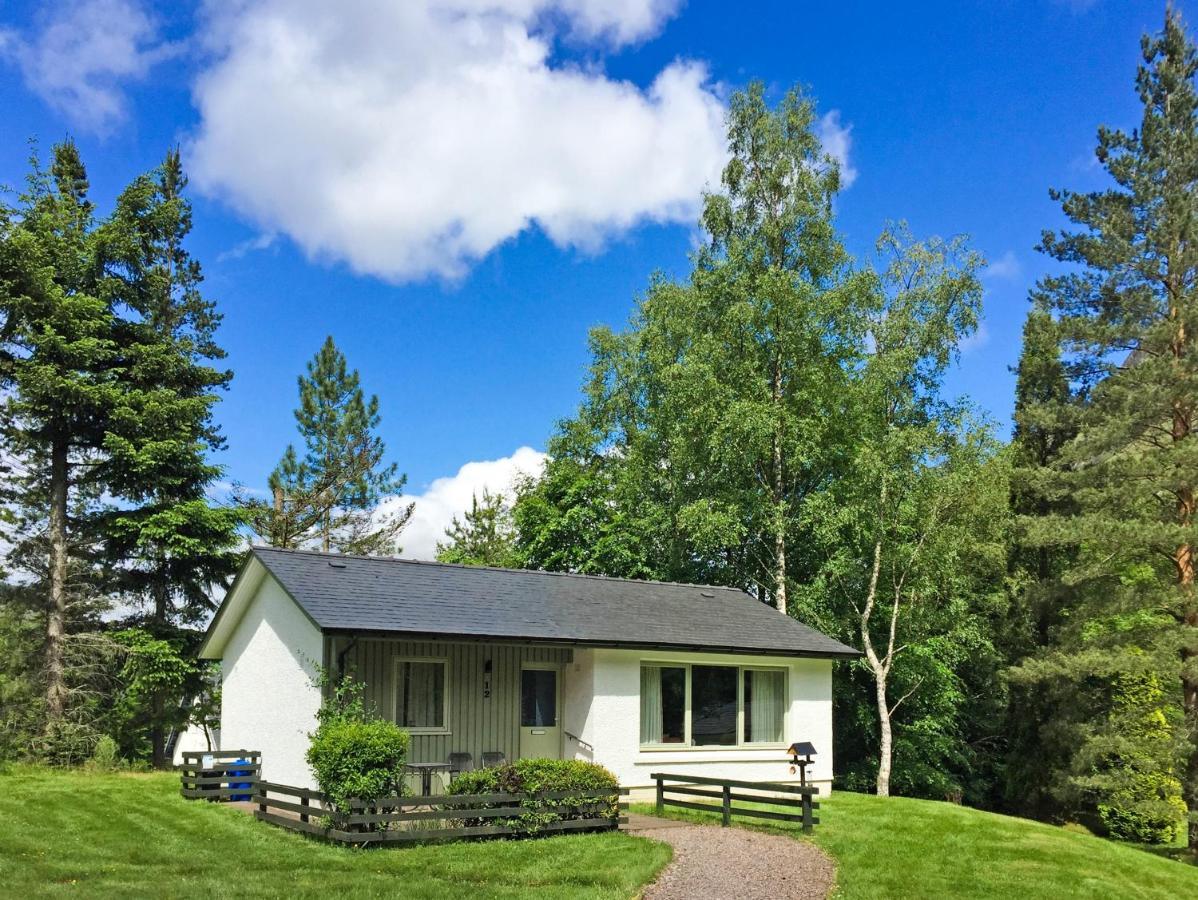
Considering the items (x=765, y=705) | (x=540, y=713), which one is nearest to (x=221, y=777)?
(x=540, y=713)

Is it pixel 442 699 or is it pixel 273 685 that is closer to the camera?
pixel 442 699

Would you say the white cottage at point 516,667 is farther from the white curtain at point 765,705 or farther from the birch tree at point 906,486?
the birch tree at point 906,486

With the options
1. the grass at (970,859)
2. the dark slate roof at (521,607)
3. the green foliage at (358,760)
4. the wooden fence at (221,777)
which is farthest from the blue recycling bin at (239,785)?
the grass at (970,859)

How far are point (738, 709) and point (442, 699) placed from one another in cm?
623

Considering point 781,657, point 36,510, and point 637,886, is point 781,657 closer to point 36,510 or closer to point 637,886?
point 637,886

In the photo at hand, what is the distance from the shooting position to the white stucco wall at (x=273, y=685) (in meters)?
16.0

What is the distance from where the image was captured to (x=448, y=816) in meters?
13.3

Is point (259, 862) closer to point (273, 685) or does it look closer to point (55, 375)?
point (273, 685)

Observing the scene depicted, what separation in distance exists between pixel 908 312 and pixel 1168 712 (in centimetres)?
1201

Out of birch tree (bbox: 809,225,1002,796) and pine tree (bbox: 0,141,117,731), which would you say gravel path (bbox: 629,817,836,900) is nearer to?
birch tree (bbox: 809,225,1002,796)

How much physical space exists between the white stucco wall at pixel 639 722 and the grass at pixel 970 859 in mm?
1366

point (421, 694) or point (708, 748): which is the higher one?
point (421, 694)

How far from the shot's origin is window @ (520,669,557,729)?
18.3 m

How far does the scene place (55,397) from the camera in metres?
24.8
